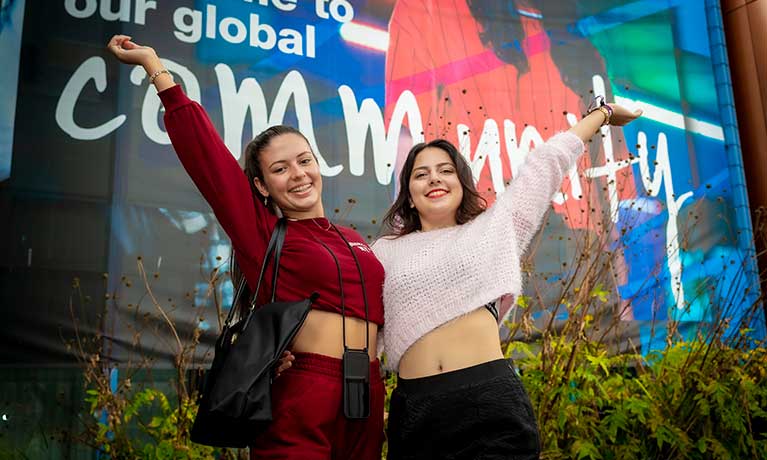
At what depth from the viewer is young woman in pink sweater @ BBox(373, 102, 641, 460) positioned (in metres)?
1.63

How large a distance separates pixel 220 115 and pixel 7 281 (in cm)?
146

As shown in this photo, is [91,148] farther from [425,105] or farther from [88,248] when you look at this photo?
[425,105]

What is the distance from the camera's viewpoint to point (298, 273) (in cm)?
172

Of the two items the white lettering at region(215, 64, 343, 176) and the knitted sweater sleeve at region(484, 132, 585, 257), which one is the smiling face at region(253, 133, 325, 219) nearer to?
the knitted sweater sleeve at region(484, 132, 585, 257)

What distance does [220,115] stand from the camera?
4129 millimetres

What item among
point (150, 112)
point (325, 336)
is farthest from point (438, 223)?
point (150, 112)

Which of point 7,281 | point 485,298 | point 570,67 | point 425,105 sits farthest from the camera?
point 570,67

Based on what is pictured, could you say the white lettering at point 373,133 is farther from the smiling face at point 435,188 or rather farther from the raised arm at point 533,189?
the raised arm at point 533,189

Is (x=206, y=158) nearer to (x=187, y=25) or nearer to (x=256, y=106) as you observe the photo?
(x=256, y=106)

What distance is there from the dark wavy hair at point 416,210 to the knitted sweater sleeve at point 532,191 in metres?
0.17

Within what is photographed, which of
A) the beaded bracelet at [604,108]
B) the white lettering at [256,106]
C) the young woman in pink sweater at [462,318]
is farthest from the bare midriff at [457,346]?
the white lettering at [256,106]

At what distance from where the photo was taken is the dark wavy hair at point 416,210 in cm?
201

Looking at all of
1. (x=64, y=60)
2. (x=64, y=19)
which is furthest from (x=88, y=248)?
(x=64, y=19)

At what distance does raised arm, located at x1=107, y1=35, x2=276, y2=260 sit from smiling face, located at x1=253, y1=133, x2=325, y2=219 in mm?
105
